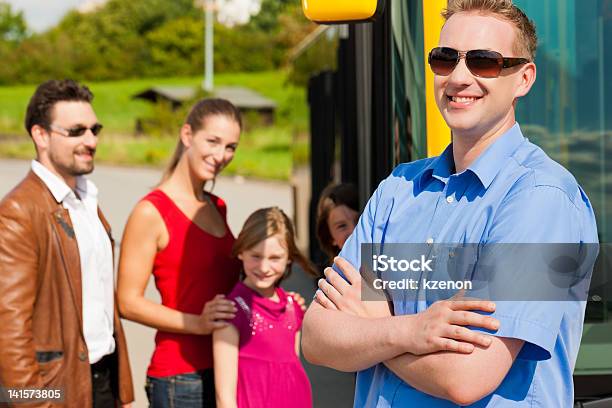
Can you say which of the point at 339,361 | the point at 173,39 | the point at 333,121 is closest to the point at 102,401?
the point at 339,361

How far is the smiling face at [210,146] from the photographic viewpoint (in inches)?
144

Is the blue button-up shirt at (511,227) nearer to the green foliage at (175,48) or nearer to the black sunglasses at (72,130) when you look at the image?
the black sunglasses at (72,130)

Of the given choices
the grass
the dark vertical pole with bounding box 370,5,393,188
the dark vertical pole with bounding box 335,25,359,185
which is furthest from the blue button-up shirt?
the grass

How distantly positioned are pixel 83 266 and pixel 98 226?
0.96 feet

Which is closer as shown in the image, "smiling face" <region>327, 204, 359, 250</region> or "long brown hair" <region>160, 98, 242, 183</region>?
"long brown hair" <region>160, 98, 242, 183</region>

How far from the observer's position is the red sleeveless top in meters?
3.48

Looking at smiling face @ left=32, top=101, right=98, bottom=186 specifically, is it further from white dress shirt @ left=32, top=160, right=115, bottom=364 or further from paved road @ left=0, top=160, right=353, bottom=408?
paved road @ left=0, top=160, right=353, bottom=408

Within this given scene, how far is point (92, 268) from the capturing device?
11.3ft

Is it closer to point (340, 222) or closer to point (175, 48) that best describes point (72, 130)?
point (340, 222)

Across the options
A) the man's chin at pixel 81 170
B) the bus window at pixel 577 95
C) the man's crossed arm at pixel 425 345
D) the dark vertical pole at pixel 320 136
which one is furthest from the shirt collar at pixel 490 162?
the dark vertical pole at pixel 320 136

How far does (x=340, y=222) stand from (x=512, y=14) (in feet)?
7.40

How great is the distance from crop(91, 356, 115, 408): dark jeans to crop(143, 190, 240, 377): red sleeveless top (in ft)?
0.57

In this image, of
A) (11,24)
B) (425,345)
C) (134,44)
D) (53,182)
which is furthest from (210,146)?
(11,24)

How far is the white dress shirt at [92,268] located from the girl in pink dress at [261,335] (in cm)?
44
